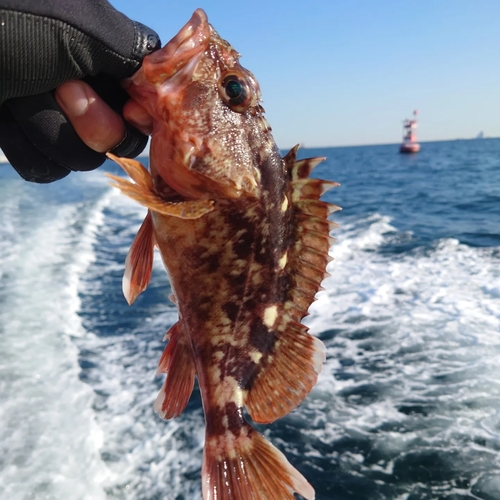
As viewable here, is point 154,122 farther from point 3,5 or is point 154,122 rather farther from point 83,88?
point 3,5

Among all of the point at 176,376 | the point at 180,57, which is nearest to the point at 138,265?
the point at 176,376

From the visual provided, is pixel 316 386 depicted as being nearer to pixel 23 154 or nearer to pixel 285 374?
pixel 285 374

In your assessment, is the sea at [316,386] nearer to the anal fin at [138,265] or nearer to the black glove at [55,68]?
the anal fin at [138,265]

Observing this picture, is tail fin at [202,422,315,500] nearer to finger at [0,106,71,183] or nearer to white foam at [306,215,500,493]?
finger at [0,106,71,183]

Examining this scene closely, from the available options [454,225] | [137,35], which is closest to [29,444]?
[137,35]

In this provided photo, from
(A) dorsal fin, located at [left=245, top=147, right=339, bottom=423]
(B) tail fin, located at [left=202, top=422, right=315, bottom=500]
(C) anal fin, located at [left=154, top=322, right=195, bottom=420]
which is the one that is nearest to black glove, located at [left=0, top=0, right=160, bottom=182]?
(A) dorsal fin, located at [left=245, top=147, right=339, bottom=423]

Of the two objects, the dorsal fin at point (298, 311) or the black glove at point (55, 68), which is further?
the dorsal fin at point (298, 311)

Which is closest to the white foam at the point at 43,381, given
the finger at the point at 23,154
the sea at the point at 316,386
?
the sea at the point at 316,386
